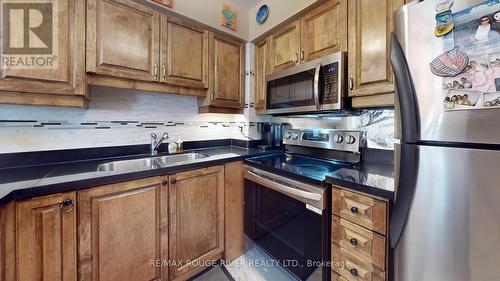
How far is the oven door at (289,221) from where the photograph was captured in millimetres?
1086

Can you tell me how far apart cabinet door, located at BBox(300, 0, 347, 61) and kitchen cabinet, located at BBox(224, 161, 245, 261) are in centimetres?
107

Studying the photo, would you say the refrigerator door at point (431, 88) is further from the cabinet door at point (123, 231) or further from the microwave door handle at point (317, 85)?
the cabinet door at point (123, 231)

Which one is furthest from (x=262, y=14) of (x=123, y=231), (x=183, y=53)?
(x=123, y=231)

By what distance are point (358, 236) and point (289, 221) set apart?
44cm

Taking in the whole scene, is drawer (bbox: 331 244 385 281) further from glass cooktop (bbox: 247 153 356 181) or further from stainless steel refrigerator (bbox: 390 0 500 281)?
glass cooktop (bbox: 247 153 356 181)

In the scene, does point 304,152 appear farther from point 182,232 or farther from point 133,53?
point 133,53

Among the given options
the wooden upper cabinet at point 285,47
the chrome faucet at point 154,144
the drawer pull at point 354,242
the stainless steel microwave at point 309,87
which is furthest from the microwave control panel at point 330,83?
the chrome faucet at point 154,144

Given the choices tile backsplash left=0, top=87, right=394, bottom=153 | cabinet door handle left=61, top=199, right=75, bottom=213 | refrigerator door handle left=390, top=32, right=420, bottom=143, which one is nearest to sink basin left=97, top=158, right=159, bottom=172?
tile backsplash left=0, top=87, right=394, bottom=153

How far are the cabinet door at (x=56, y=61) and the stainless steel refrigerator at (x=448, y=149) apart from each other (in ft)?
5.41

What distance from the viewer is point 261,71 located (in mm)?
1956

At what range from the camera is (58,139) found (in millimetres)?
1347

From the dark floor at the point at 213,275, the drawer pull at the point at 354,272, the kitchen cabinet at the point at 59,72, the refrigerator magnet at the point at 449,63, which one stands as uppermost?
the kitchen cabinet at the point at 59,72

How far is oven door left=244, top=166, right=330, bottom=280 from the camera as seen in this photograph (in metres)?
1.09

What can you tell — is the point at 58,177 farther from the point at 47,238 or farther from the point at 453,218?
the point at 453,218
